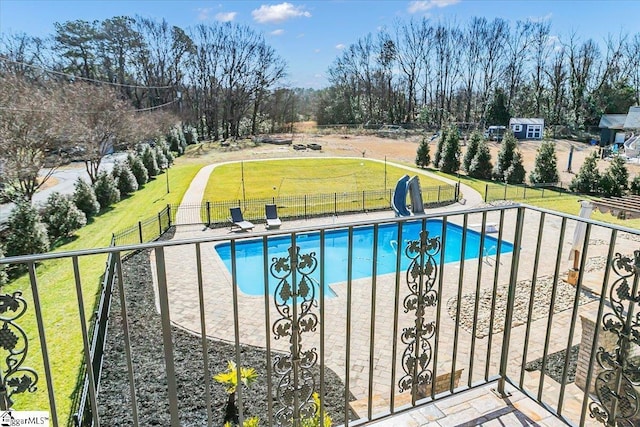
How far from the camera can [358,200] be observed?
1770 cm

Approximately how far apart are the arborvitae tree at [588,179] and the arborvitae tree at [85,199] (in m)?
21.6

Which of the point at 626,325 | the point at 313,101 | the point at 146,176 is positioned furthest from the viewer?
the point at 313,101

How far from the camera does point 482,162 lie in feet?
75.7

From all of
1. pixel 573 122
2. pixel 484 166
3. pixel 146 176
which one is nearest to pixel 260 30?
pixel 146 176

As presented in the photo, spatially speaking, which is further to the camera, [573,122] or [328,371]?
[573,122]

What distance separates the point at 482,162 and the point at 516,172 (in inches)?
84.0

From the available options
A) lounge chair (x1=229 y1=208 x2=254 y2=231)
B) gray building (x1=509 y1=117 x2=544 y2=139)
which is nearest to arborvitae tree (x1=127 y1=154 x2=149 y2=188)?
lounge chair (x1=229 y1=208 x2=254 y2=231)

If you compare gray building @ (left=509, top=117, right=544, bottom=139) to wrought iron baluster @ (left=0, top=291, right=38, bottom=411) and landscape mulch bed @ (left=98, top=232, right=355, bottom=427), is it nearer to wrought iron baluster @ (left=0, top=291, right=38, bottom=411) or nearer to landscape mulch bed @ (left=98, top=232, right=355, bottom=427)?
landscape mulch bed @ (left=98, top=232, right=355, bottom=427)

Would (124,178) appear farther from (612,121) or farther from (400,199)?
(612,121)

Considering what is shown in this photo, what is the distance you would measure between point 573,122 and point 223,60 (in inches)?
1430

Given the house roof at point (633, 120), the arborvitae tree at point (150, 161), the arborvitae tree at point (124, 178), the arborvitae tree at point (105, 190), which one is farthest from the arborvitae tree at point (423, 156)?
the house roof at point (633, 120)

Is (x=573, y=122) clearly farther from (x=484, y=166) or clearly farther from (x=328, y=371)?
(x=328, y=371)

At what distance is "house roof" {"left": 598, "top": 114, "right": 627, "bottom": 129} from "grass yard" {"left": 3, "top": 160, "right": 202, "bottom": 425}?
38065 mm

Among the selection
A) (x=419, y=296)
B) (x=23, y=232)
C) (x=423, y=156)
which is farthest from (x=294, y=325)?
(x=423, y=156)
